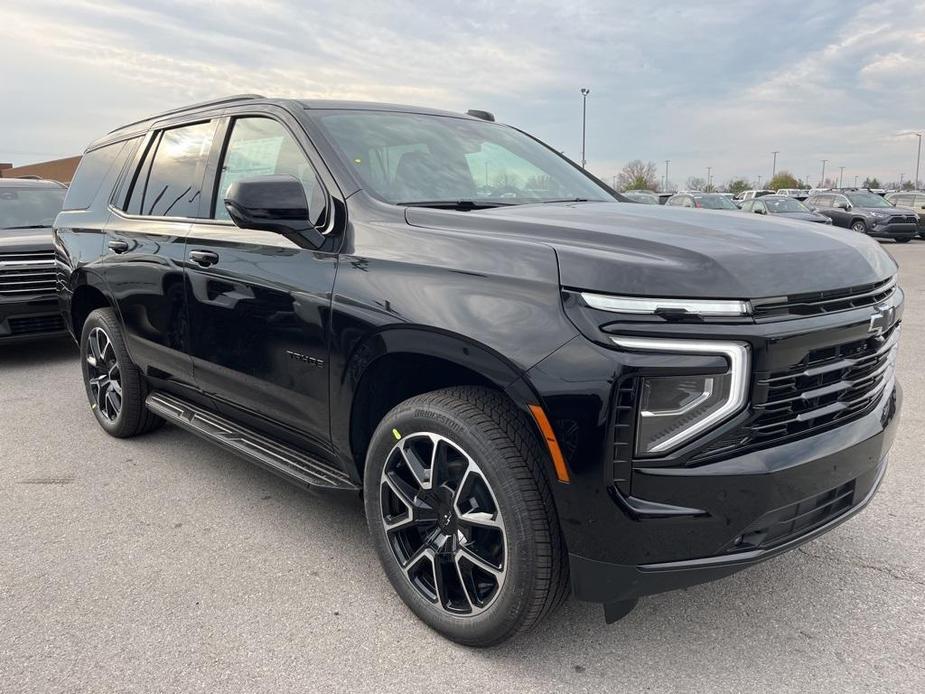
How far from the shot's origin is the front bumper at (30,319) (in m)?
6.68

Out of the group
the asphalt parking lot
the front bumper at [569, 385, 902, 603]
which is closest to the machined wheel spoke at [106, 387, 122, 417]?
the asphalt parking lot

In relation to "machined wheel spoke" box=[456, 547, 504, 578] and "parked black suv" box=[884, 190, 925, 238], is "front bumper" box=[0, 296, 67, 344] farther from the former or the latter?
"parked black suv" box=[884, 190, 925, 238]

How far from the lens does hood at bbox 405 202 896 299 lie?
199 cm

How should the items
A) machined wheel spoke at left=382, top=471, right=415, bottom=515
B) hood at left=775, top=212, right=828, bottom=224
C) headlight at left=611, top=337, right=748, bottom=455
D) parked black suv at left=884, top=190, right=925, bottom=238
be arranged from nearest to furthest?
1. headlight at left=611, top=337, right=748, bottom=455
2. machined wheel spoke at left=382, top=471, right=415, bottom=515
3. hood at left=775, top=212, right=828, bottom=224
4. parked black suv at left=884, top=190, right=925, bottom=238

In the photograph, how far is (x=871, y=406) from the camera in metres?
2.38

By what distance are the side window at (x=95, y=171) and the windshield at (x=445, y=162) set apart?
204 cm

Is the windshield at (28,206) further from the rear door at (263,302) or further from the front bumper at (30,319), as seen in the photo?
the rear door at (263,302)

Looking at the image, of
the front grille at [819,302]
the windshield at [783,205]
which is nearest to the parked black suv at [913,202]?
the windshield at [783,205]

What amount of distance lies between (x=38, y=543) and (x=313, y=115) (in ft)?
7.45

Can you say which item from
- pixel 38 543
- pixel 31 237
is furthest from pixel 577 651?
pixel 31 237

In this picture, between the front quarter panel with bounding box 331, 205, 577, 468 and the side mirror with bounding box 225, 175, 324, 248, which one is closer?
the front quarter panel with bounding box 331, 205, 577, 468

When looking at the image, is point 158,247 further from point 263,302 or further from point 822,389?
point 822,389

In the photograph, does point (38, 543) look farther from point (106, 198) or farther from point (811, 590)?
point (811, 590)

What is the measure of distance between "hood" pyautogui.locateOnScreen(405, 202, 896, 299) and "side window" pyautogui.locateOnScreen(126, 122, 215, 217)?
161cm
